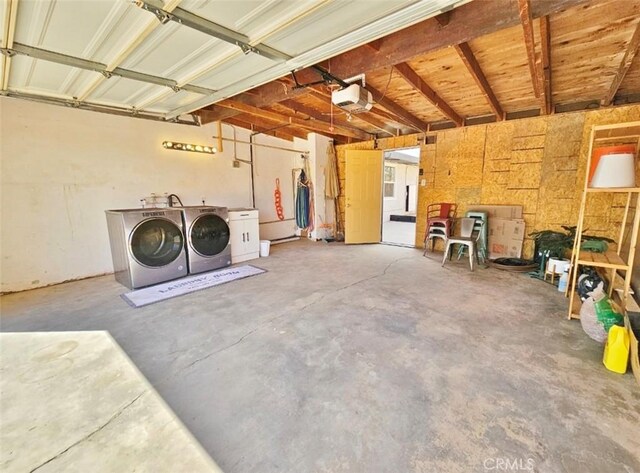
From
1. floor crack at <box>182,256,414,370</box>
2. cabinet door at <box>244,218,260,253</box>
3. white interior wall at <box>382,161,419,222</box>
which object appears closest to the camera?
floor crack at <box>182,256,414,370</box>

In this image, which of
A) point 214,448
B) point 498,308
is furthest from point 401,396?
point 498,308

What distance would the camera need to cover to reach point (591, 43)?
96.7 inches

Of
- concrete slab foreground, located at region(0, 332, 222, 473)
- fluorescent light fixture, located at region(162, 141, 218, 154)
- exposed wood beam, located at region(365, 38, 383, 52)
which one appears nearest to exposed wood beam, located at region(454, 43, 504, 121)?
exposed wood beam, located at region(365, 38, 383, 52)

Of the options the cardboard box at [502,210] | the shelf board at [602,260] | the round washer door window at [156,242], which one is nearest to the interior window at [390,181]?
the cardboard box at [502,210]

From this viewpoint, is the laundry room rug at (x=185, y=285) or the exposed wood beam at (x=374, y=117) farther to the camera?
the exposed wood beam at (x=374, y=117)

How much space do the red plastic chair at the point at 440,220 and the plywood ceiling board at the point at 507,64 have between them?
6.19 ft

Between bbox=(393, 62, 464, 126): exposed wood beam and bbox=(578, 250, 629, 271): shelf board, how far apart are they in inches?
98.9

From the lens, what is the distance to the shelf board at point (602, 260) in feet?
7.47

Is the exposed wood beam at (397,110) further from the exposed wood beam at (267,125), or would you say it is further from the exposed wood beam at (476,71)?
the exposed wood beam at (267,125)

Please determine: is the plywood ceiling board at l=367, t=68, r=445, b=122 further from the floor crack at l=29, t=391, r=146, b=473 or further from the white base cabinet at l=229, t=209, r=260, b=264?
the floor crack at l=29, t=391, r=146, b=473

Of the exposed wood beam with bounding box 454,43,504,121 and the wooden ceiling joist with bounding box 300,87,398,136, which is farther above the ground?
the wooden ceiling joist with bounding box 300,87,398,136

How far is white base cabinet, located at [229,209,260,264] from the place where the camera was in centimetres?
460

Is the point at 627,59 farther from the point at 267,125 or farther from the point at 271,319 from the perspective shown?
the point at 267,125

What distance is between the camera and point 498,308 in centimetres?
283
